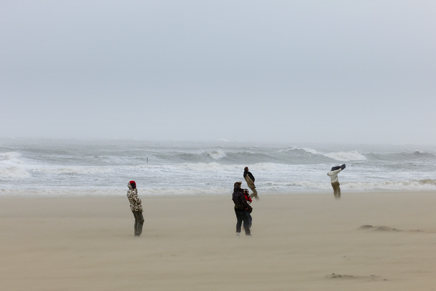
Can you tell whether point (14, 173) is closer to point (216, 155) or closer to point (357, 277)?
point (357, 277)

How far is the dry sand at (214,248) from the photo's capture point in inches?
223

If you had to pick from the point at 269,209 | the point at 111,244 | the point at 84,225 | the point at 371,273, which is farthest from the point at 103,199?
the point at 371,273

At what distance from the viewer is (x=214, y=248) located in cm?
795

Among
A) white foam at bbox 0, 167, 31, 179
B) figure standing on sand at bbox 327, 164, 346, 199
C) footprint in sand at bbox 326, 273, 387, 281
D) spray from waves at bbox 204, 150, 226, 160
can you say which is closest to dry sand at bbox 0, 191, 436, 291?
footprint in sand at bbox 326, 273, 387, 281

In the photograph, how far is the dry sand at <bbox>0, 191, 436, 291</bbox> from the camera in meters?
5.66

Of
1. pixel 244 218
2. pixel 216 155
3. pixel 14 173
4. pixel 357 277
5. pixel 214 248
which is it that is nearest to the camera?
pixel 357 277

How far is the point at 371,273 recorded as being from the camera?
Answer: 5.95m

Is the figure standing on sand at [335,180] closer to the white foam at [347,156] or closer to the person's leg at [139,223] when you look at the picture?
the person's leg at [139,223]

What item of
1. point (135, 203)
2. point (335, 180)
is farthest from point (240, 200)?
point (335, 180)

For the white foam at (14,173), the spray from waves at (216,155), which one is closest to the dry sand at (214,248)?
the white foam at (14,173)

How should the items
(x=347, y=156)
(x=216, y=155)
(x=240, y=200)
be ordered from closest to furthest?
(x=240, y=200), (x=216, y=155), (x=347, y=156)

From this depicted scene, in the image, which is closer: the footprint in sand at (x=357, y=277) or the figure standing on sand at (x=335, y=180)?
the footprint in sand at (x=357, y=277)

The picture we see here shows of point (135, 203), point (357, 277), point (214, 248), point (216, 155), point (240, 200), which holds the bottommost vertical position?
point (214, 248)

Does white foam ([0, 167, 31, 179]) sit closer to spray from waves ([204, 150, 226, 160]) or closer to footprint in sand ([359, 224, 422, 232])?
footprint in sand ([359, 224, 422, 232])
